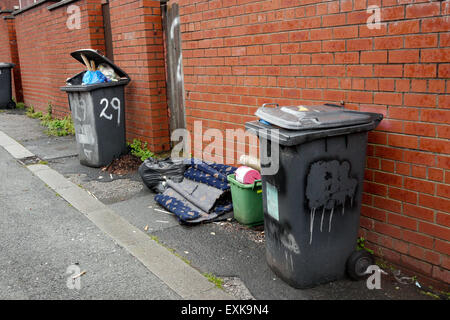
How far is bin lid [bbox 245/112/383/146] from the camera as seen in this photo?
2988 mm

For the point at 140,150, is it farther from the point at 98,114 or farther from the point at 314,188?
the point at 314,188

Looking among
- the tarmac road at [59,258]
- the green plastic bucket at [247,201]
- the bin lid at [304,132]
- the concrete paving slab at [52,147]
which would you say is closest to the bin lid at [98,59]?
the concrete paving slab at [52,147]

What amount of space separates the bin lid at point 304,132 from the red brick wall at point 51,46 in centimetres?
580

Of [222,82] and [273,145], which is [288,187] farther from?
[222,82]

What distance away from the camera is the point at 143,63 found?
22.1ft

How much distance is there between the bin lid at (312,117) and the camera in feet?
10.0

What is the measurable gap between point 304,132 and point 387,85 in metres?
0.86

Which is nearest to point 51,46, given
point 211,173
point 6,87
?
point 6,87

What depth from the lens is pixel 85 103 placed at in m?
6.46

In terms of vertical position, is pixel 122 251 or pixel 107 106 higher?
pixel 107 106

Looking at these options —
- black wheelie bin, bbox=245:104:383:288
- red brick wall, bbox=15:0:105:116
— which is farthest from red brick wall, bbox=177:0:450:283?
red brick wall, bbox=15:0:105:116

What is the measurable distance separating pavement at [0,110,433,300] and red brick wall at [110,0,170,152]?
1000 mm
